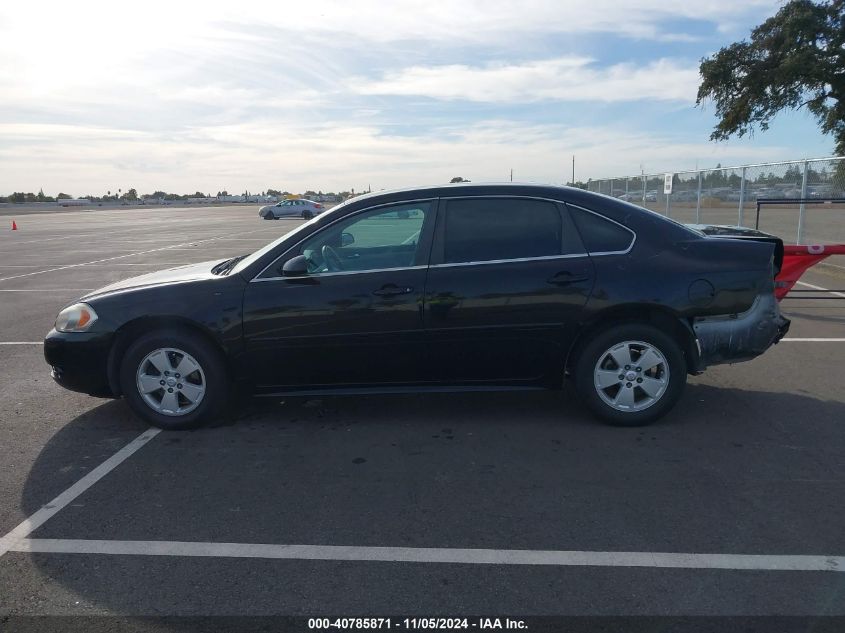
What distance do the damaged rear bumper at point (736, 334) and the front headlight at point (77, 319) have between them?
4.30 metres

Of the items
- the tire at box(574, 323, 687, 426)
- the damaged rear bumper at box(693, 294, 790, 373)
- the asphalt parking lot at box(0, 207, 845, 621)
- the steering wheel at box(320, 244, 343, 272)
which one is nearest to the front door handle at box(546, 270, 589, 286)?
the tire at box(574, 323, 687, 426)

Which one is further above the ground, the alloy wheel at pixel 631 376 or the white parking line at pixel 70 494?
the alloy wheel at pixel 631 376

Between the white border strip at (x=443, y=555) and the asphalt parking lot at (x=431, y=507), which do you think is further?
the white border strip at (x=443, y=555)

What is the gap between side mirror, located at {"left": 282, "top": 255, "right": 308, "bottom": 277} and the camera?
4926 mm

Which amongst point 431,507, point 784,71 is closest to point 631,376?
point 431,507

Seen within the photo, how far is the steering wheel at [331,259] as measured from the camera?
5.07 metres

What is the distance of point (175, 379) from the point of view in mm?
5102

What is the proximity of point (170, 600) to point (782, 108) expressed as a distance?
79.6ft

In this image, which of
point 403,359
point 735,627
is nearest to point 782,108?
point 403,359

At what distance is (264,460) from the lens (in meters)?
4.61

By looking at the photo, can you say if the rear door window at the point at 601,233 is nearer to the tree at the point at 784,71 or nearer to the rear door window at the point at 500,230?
the rear door window at the point at 500,230

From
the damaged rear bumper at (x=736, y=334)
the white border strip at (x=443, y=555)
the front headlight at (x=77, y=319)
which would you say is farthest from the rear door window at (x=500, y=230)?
the front headlight at (x=77, y=319)

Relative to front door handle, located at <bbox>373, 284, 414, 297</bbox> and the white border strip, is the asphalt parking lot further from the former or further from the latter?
front door handle, located at <bbox>373, 284, 414, 297</bbox>

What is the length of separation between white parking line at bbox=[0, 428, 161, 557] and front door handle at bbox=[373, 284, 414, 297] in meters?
1.90
